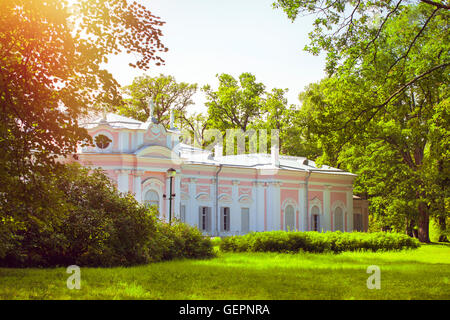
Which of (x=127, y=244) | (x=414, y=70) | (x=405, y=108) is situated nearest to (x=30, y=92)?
(x=127, y=244)

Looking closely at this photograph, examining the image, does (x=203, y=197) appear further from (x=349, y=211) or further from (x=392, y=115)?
(x=392, y=115)

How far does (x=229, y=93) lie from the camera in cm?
4731

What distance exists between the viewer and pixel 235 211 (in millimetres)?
33344

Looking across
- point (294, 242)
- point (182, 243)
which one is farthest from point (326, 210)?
point (182, 243)

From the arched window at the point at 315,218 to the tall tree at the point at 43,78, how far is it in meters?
28.4

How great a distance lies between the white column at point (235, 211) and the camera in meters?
33.1

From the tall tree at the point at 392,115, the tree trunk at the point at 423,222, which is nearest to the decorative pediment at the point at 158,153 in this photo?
the tall tree at the point at 392,115

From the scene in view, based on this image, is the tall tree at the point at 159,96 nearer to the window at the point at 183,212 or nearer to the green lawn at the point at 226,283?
the window at the point at 183,212

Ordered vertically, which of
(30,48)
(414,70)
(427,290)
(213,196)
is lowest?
(427,290)

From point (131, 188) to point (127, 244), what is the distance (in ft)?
48.2

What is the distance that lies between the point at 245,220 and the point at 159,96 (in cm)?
1700

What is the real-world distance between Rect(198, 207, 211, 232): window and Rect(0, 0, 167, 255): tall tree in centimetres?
2269

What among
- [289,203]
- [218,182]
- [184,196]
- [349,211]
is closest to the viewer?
[184,196]
